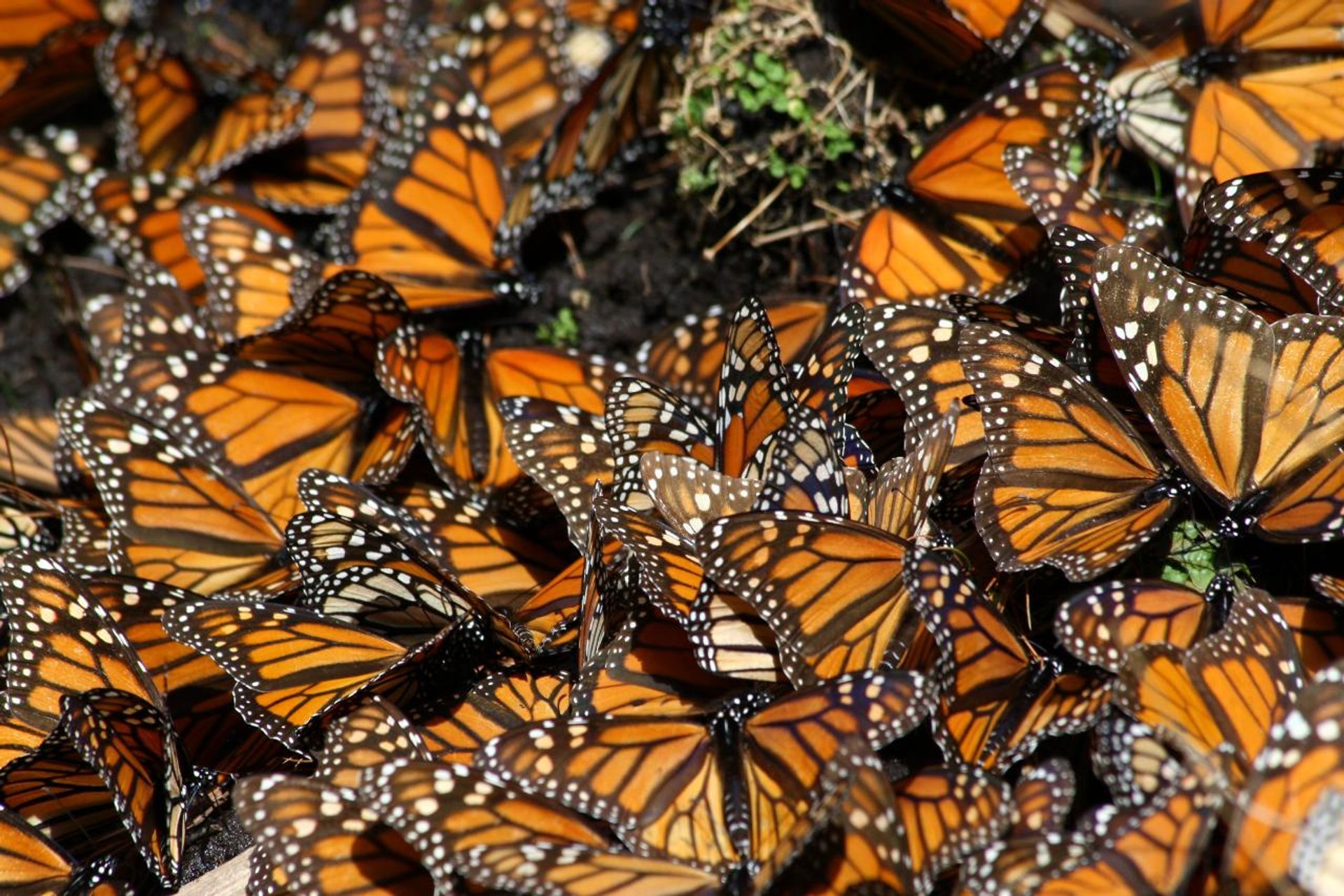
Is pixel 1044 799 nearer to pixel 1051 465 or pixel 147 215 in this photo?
pixel 1051 465

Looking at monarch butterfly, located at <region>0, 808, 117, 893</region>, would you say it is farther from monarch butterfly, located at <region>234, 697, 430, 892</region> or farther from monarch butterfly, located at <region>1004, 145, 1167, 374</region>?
monarch butterfly, located at <region>1004, 145, 1167, 374</region>

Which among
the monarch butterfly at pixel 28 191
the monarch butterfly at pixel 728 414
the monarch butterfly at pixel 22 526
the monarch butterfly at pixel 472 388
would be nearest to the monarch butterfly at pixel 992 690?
the monarch butterfly at pixel 728 414

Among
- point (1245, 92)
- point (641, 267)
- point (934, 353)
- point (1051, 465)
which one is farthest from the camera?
point (641, 267)

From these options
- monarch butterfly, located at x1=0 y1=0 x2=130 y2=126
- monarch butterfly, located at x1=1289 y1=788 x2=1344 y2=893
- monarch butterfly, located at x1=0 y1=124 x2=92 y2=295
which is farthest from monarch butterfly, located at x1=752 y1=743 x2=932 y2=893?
monarch butterfly, located at x1=0 y1=0 x2=130 y2=126

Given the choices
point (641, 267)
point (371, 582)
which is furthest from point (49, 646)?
point (641, 267)

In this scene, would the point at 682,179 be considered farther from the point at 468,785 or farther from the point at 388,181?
the point at 468,785

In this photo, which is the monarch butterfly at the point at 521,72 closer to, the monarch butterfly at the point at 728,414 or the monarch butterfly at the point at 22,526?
the monarch butterfly at the point at 728,414
